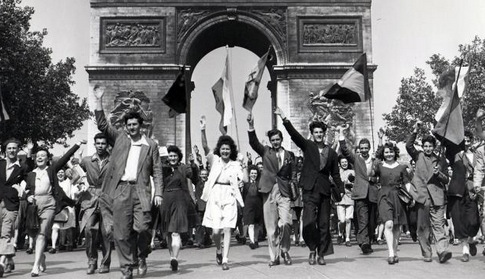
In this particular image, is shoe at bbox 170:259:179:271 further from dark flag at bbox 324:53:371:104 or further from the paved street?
dark flag at bbox 324:53:371:104

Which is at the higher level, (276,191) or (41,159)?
(41,159)

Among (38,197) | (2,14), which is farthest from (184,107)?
(2,14)

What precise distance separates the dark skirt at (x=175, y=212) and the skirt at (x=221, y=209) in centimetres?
47

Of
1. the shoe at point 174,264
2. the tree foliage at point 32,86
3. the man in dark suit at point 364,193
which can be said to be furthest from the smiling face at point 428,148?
the tree foliage at point 32,86

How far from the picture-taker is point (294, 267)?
31.9ft

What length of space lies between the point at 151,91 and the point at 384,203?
67.0ft

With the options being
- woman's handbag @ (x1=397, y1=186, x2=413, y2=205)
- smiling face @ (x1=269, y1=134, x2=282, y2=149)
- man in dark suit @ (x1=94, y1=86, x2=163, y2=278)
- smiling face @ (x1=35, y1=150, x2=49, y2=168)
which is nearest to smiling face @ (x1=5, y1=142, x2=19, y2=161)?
A: smiling face @ (x1=35, y1=150, x2=49, y2=168)

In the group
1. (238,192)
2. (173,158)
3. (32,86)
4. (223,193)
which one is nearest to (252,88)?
(173,158)

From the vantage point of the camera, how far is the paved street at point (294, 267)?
8883 mm

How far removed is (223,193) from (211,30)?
21.6 metres

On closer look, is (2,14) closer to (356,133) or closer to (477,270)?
(356,133)

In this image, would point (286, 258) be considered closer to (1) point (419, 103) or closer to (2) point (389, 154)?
(2) point (389, 154)

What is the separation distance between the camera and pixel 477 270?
30.6 ft

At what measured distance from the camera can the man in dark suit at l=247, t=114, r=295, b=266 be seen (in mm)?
10172
